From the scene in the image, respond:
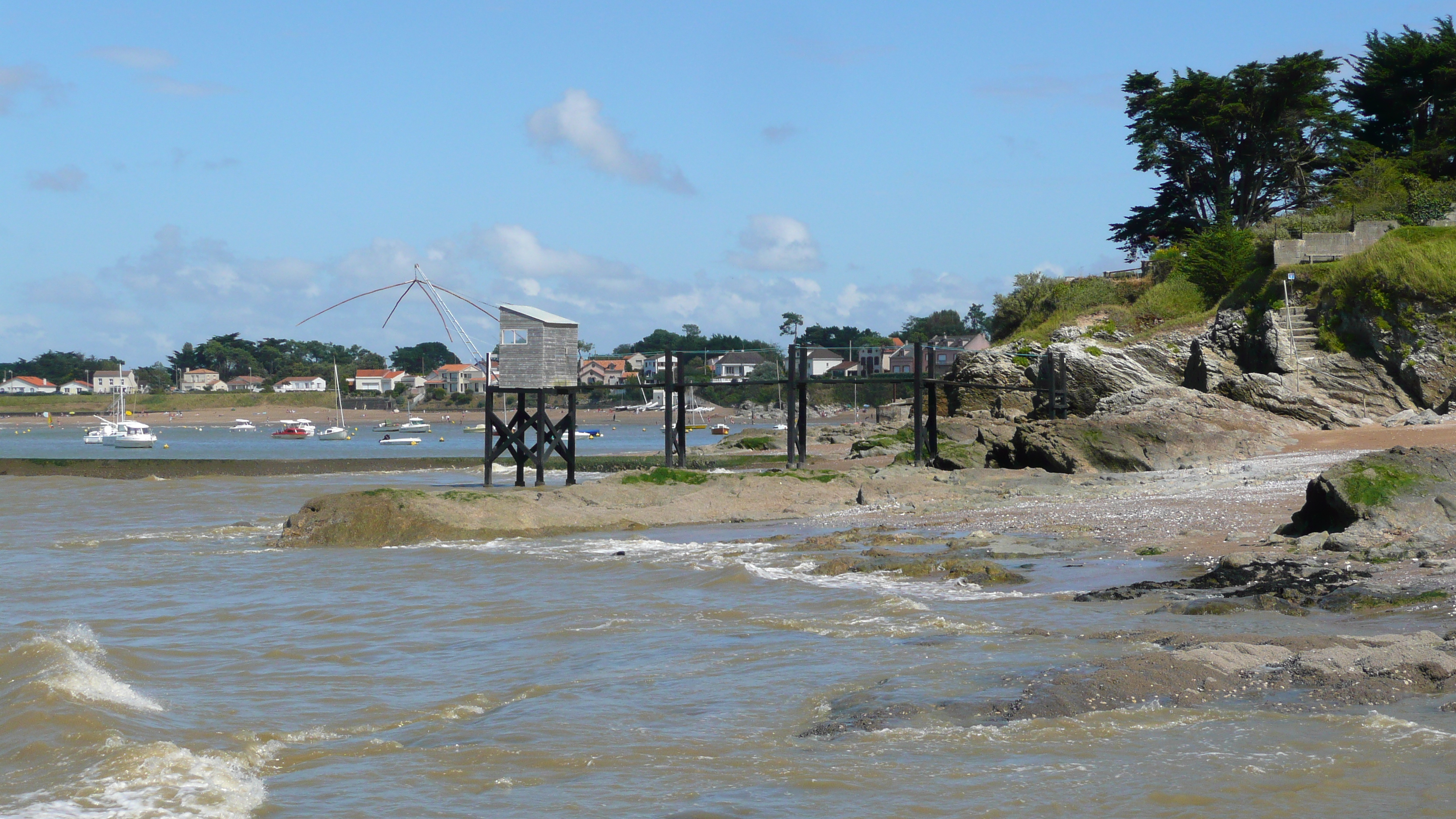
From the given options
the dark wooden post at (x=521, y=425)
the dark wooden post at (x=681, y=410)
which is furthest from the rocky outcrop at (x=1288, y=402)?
the dark wooden post at (x=521, y=425)

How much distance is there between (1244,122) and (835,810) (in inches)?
1619

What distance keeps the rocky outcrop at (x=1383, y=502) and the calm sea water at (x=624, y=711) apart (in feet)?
6.53

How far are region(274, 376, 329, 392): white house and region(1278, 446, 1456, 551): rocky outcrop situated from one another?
149252 mm

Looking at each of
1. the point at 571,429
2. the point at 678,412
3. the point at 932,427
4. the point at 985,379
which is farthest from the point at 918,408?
the point at 985,379

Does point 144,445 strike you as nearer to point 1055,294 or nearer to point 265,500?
point 265,500

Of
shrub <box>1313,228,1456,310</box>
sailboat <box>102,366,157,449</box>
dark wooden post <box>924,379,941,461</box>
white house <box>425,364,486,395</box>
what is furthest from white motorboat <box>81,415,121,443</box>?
white house <box>425,364,486,395</box>

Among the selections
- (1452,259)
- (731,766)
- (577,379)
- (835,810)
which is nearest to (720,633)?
(731,766)

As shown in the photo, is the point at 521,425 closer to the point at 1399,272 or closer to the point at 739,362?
the point at 1399,272

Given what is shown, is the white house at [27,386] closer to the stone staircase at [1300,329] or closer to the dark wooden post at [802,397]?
the dark wooden post at [802,397]

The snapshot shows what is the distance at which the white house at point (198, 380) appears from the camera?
156500 mm

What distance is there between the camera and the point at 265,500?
25.4 metres

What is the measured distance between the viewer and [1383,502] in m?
11.0

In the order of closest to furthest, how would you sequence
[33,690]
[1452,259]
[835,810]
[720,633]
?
1. [835,810]
2. [33,690]
3. [720,633]
4. [1452,259]

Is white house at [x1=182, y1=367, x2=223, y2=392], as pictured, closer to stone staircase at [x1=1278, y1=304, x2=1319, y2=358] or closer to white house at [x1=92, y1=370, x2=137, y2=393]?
white house at [x1=92, y1=370, x2=137, y2=393]
